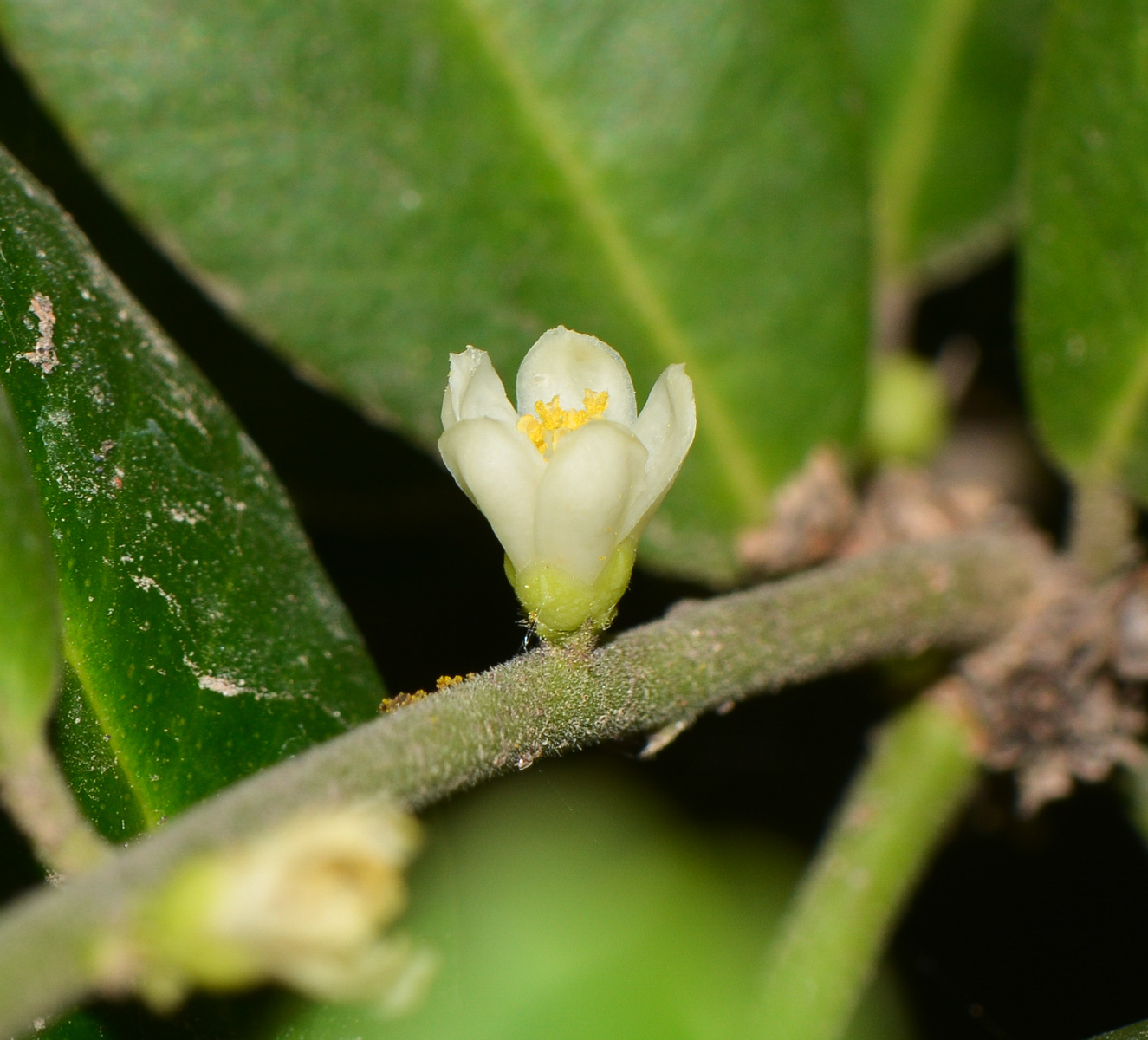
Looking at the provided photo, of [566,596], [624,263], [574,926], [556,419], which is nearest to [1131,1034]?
[574,926]

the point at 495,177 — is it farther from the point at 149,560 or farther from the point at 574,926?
the point at 574,926

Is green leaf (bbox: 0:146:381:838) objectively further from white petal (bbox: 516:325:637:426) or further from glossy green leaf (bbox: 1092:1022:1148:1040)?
glossy green leaf (bbox: 1092:1022:1148:1040)

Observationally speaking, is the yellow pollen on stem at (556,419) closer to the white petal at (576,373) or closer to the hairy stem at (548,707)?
the white petal at (576,373)

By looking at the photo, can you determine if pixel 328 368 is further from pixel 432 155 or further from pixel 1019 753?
pixel 1019 753

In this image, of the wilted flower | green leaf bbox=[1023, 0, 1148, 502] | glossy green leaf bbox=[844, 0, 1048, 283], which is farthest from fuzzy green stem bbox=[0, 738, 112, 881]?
glossy green leaf bbox=[844, 0, 1048, 283]

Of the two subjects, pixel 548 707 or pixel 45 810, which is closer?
pixel 45 810

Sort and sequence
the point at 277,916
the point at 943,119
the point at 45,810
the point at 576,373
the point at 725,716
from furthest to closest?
the point at 943,119, the point at 725,716, the point at 576,373, the point at 45,810, the point at 277,916
